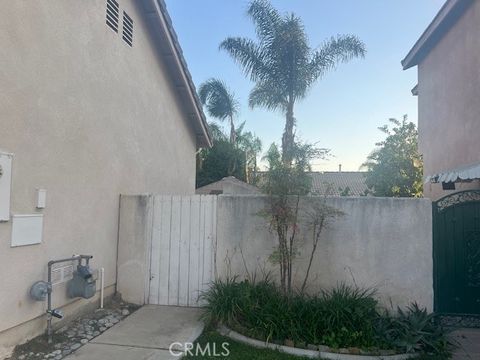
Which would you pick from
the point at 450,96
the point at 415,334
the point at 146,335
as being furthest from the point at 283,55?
the point at 146,335

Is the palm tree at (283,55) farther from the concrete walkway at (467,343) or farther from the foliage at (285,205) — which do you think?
the concrete walkway at (467,343)

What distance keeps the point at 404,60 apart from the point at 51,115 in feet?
39.1

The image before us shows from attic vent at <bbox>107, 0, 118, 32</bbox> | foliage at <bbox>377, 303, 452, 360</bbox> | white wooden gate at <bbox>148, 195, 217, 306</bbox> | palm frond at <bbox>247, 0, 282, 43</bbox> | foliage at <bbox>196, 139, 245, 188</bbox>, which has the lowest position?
foliage at <bbox>377, 303, 452, 360</bbox>

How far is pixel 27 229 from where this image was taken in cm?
540

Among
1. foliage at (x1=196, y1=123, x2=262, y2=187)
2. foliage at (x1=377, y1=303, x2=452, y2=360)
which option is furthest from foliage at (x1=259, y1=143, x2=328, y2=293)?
foliage at (x1=196, y1=123, x2=262, y2=187)

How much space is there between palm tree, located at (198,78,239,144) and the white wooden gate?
23.8 m

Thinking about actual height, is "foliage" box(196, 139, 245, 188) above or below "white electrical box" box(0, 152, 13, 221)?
above

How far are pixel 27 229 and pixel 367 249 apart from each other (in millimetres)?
5447

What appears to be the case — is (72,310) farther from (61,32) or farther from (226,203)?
(61,32)

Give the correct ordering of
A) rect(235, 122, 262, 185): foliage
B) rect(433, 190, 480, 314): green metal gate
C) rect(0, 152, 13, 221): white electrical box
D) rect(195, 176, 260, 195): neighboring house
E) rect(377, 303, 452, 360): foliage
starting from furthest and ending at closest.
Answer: rect(235, 122, 262, 185): foliage < rect(195, 176, 260, 195): neighboring house < rect(433, 190, 480, 314): green metal gate < rect(377, 303, 452, 360): foliage < rect(0, 152, 13, 221): white electrical box

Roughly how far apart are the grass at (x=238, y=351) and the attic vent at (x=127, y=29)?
639cm

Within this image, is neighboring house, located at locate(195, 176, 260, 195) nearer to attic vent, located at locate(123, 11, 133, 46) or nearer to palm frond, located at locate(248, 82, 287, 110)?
palm frond, located at locate(248, 82, 287, 110)

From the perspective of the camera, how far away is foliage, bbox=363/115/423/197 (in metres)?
22.9

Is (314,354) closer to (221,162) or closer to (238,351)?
(238,351)
